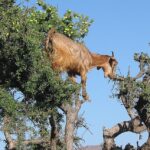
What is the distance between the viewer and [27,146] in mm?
19625

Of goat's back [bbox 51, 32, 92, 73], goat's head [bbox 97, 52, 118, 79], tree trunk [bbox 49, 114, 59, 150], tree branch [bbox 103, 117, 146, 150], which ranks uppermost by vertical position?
goat's head [bbox 97, 52, 118, 79]

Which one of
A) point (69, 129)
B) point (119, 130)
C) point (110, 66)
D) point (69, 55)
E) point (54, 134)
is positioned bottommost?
point (54, 134)

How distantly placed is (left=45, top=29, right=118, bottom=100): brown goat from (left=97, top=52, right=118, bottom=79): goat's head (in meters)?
1.06

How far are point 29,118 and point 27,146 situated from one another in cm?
435

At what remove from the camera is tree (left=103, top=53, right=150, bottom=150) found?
64.4 feet

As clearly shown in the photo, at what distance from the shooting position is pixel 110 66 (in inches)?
888

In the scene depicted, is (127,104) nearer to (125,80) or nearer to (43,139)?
(125,80)

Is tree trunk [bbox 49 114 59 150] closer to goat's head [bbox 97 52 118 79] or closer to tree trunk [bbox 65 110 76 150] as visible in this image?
tree trunk [bbox 65 110 76 150]

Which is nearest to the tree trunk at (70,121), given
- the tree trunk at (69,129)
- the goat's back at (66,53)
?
the tree trunk at (69,129)

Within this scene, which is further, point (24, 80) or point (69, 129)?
point (69, 129)

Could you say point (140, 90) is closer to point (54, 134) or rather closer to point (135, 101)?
point (135, 101)

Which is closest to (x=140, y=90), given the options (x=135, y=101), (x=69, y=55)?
(x=135, y=101)

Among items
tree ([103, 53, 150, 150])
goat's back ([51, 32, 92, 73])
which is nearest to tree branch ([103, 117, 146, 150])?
tree ([103, 53, 150, 150])

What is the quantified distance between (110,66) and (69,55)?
4918 millimetres
